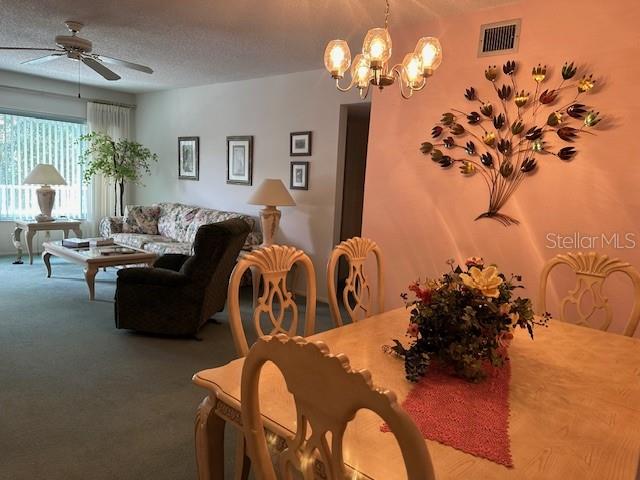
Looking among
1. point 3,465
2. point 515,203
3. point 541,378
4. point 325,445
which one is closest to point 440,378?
point 541,378

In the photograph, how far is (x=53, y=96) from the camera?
6.23 m

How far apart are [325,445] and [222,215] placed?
4878 mm

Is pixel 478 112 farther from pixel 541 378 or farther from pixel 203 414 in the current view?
pixel 203 414

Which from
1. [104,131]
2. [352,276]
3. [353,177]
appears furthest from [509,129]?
[104,131]

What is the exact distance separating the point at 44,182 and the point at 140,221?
1211 mm

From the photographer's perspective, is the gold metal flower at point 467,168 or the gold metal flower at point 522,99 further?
the gold metal flower at point 467,168

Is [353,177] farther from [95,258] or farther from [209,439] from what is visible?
[209,439]

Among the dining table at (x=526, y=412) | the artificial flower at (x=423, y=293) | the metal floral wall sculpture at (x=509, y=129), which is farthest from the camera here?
the metal floral wall sculpture at (x=509, y=129)

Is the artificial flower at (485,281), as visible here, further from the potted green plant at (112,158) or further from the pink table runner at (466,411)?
the potted green plant at (112,158)

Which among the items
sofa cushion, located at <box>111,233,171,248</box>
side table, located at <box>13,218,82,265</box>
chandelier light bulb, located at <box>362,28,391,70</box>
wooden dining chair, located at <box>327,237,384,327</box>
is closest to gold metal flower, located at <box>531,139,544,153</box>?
wooden dining chair, located at <box>327,237,384,327</box>

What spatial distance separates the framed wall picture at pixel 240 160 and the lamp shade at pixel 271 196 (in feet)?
3.28

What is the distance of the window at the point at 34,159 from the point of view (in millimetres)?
6062

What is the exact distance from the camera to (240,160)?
18.2ft

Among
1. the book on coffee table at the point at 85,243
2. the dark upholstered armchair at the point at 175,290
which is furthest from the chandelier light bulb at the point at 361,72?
the book on coffee table at the point at 85,243
